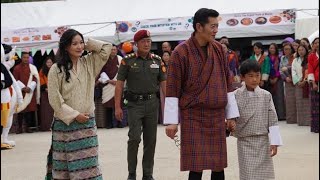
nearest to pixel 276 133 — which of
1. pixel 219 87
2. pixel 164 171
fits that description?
pixel 219 87

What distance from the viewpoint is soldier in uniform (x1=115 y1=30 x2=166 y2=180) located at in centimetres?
695

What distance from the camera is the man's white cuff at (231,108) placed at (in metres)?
5.27

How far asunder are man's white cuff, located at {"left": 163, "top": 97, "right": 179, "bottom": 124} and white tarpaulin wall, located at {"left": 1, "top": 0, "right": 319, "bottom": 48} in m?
9.73

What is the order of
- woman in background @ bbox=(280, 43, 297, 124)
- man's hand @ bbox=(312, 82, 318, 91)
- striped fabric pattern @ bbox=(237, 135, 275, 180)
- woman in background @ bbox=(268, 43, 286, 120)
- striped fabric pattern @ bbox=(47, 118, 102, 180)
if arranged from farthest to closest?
woman in background @ bbox=(268, 43, 286, 120) < woman in background @ bbox=(280, 43, 297, 124) < man's hand @ bbox=(312, 82, 318, 91) < striped fabric pattern @ bbox=(47, 118, 102, 180) < striped fabric pattern @ bbox=(237, 135, 275, 180)

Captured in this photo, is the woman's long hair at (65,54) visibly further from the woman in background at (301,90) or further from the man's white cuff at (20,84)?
the man's white cuff at (20,84)

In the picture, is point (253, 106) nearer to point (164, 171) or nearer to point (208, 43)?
point (208, 43)

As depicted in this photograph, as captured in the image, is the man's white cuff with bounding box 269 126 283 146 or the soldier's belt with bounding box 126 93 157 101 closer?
the man's white cuff with bounding box 269 126 283 146

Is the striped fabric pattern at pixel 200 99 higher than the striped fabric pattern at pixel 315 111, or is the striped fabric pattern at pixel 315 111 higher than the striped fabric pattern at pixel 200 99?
the striped fabric pattern at pixel 200 99

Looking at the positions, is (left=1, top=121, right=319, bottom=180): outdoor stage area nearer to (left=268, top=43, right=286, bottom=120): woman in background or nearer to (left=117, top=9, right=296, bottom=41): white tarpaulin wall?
(left=268, top=43, right=286, bottom=120): woman in background

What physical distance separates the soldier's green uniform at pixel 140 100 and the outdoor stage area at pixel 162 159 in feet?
1.85

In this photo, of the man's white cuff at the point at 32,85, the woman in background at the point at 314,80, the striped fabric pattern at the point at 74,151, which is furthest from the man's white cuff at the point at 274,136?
the man's white cuff at the point at 32,85

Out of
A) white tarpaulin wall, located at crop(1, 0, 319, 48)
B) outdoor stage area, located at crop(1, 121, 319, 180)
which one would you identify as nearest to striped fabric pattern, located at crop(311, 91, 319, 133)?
outdoor stage area, located at crop(1, 121, 319, 180)

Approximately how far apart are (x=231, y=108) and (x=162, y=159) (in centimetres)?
376

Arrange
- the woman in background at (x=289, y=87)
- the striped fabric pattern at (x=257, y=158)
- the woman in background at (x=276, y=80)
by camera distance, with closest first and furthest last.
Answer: the striped fabric pattern at (x=257, y=158) → the woman in background at (x=289, y=87) → the woman in background at (x=276, y=80)
